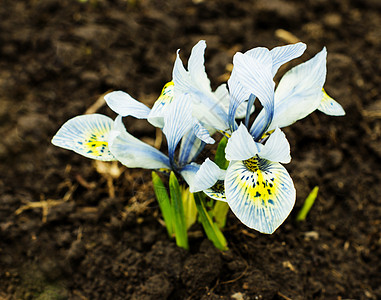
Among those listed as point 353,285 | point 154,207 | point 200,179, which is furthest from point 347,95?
point 200,179

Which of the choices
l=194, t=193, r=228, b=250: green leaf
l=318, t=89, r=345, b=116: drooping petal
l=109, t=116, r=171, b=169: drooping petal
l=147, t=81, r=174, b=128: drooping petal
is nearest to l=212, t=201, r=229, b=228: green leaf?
l=194, t=193, r=228, b=250: green leaf

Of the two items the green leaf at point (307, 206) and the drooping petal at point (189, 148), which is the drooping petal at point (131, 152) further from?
the green leaf at point (307, 206)

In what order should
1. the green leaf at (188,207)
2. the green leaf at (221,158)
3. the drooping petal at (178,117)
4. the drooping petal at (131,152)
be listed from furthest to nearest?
the green leaf at (188,207) < the green leaf at (221,158) < the drooping petal at (131,152) < the drooping petal at (178,117)

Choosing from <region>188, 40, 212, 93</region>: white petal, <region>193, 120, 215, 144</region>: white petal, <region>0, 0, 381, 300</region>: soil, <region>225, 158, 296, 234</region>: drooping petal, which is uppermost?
<region>188, 40, 212, 93</region>: white petal

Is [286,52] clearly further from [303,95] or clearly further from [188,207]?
[188,207]

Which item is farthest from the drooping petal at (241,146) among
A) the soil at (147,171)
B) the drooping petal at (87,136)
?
the soil at (147,171)

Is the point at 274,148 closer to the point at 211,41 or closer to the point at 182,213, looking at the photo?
the point at 182,213

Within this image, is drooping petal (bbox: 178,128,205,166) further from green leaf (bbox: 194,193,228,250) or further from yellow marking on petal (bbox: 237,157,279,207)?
yellow marking on petal (bbox: 237,157,279,207)
